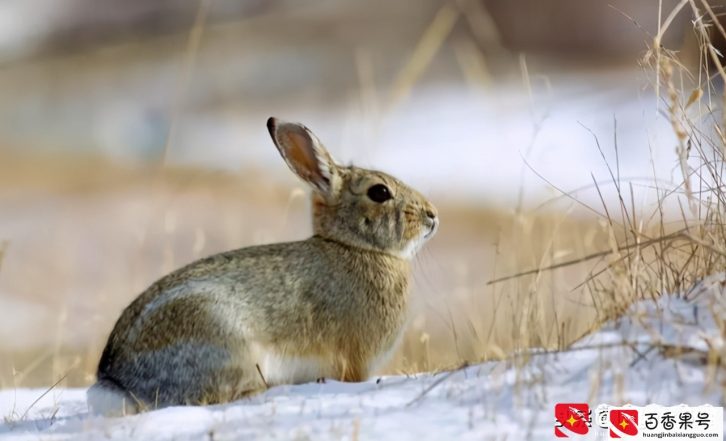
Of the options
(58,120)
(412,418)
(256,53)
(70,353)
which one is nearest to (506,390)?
(412,418)

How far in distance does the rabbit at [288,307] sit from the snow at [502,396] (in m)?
0.27

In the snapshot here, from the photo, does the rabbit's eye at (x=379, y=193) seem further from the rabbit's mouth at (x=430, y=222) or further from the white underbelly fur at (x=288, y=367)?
the white underbelly fur at (x=288, y=367)

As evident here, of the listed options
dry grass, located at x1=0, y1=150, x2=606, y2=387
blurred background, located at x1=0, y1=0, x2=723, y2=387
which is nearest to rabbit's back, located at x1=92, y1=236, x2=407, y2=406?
blurred background, located at x1=0, y1=0, x2=723, y2=387

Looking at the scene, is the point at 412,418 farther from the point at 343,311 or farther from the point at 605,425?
the point at 343,311

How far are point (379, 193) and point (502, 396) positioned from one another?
162 centimetres

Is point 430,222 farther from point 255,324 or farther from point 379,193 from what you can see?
point 255,324

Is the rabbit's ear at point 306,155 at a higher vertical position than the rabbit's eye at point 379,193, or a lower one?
higher

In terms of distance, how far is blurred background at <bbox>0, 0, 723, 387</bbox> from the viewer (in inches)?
428

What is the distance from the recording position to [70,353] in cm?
914

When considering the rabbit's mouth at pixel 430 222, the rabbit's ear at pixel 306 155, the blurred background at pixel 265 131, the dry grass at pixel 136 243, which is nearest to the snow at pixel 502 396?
the rabbit's mouth at pixel 430 222

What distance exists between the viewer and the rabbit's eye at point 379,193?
5.44 meters

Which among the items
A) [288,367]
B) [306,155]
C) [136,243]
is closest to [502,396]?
[288,367]

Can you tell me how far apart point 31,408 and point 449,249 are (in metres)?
7.31

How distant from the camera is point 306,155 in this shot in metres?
5.45
